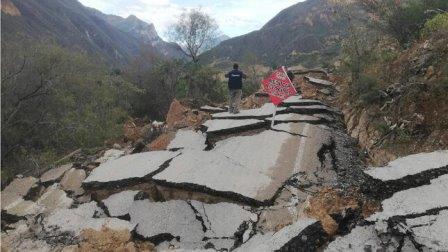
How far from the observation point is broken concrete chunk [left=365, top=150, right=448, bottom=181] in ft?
15.5

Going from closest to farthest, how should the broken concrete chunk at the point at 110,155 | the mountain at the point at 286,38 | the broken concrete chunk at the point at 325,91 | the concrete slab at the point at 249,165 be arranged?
the concrete slab at the point at 249,165 → the broken concrete chunk at the point at 110,155 → the broken concrete chunk at the point at 325,91 → the mountain at the point at 286,38

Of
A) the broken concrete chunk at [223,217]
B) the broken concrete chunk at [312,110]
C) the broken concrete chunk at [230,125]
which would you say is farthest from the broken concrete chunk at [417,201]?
the broken concrete chunk at [312,110]

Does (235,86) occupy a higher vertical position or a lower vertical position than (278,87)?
lower

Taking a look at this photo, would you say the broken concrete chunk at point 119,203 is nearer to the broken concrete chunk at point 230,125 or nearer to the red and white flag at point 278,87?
the broken concrete chunk at point 230,125

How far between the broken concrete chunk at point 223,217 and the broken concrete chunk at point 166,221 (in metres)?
0.10

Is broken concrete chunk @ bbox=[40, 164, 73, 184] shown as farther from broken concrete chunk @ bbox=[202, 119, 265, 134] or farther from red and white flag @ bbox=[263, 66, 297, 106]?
red and white flag @ bbox=[263, 66, 297, 106]

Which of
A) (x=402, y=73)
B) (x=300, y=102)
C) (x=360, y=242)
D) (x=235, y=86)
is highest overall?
(x=402, y=73)

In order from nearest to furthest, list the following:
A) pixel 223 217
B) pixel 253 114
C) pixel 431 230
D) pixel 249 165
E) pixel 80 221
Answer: pixel 431 230 → pixel 223 217 → pixel 80 221 → pixel 249 165 → pixel 253 114

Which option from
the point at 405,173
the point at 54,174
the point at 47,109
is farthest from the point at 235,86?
the point at 47,109

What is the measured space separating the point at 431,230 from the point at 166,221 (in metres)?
3.00

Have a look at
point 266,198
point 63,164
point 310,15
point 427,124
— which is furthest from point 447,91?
point 310,15

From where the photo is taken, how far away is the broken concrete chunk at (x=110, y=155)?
26.7 ft

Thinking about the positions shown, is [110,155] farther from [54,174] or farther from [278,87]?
[278,87]

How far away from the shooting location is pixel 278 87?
8.81 meters
